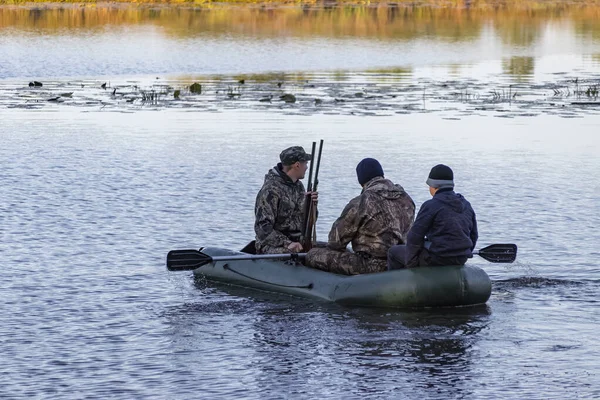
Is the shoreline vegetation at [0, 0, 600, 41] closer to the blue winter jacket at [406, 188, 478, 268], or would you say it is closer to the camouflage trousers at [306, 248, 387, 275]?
the camouflage trousers at [306, 248, 387, 275]

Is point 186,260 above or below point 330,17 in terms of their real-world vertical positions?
below

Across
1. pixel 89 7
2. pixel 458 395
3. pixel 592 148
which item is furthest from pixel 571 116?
pixel 89 7

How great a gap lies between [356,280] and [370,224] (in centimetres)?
60

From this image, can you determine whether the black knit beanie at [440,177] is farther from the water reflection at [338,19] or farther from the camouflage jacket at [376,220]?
the water reflection at [338,19]

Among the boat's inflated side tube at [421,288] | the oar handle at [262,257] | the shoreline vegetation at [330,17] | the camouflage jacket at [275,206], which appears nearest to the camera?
the boat's inflated side tube at [421,288]

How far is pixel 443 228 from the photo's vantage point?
1172cm

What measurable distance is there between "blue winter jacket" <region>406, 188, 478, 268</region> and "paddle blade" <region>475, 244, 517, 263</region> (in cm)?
133

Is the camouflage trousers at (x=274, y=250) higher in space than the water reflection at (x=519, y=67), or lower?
lower

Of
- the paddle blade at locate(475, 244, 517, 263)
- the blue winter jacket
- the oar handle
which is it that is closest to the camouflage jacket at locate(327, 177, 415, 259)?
the blue winter jacket

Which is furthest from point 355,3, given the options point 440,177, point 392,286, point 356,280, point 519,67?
point 440,177

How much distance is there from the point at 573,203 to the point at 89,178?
27.4ft

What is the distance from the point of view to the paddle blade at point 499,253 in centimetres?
1326

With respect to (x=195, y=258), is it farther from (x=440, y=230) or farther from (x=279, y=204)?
(x=440, y=230)

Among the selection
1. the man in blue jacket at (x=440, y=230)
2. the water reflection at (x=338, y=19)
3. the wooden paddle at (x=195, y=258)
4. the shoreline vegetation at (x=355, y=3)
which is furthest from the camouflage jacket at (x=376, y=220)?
the shoreline vegetation at (x=355, y=3)
